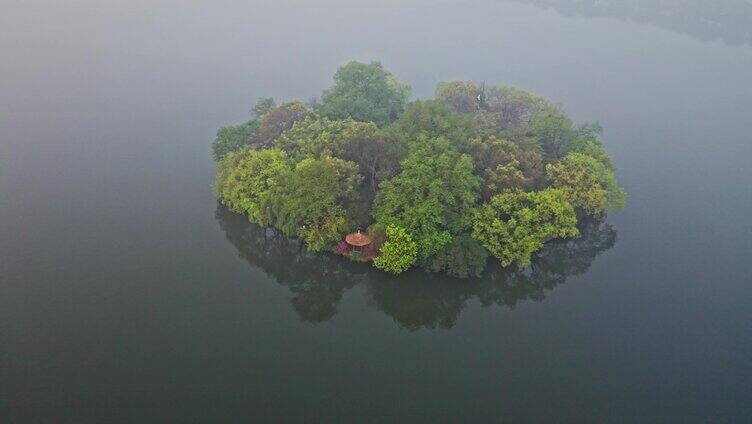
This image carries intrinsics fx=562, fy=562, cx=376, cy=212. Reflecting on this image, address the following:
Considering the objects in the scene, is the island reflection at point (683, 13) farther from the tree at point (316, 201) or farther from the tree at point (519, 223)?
the tree at point (316, 201)

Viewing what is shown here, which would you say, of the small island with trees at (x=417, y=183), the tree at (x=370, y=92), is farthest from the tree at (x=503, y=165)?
the tree at (x=370, y=92)

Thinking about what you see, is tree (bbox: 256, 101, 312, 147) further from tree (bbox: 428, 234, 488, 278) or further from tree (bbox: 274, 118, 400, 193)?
tree (bbox: 428, 234, 488, 278)

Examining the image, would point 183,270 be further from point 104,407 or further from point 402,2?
point 402,2

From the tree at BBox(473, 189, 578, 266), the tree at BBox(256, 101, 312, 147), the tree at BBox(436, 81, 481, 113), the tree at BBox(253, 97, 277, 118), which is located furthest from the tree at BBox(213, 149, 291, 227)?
the tree at BBox(436, 81, 481, 113)

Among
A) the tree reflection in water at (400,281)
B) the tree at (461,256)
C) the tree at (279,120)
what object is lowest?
the tree reflection in water at (400,281)

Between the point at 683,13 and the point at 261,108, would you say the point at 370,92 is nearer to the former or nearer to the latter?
the point at 261,108

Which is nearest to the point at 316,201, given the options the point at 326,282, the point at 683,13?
the point at 326,282
